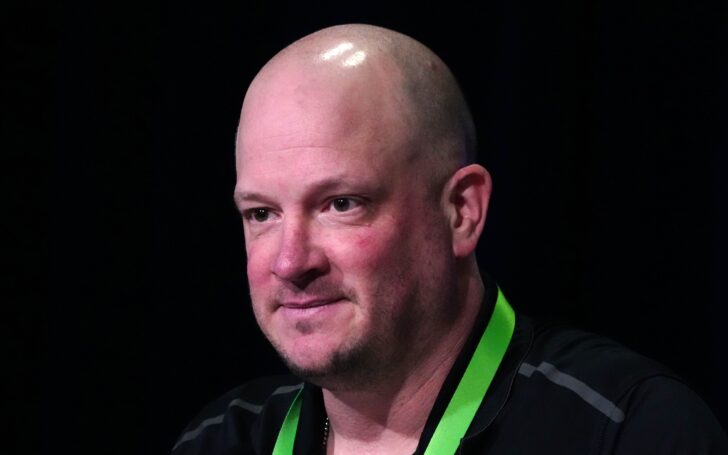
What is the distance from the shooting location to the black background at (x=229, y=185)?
2.38 m

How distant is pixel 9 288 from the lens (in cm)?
249

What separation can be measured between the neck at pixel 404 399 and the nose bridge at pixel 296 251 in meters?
0.23

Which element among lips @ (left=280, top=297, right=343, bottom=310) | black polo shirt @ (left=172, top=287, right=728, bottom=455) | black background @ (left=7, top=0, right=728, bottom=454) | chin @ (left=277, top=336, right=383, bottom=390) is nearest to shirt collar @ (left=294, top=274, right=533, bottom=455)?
black polo shirt @ (left=172, top=287, right=728, bottom=455)

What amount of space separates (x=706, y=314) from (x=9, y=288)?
4.51 ft

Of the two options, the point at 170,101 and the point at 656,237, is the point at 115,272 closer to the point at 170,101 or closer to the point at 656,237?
the point at 170,101

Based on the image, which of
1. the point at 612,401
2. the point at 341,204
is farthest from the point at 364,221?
the point at 612,401

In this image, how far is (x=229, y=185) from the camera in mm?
2615

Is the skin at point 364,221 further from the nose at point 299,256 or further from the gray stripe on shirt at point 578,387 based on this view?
the gray stripe on shirt at point 578,387

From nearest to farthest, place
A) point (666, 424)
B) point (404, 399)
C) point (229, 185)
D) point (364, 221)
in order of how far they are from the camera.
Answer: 1. point (666, 424)
2. point (364, 221)
3. point (404, 399)
4. point (229, 185)

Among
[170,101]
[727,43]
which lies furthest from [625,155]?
[170,101]

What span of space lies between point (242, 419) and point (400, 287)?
21.4 inches

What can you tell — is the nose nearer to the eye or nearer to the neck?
the eye

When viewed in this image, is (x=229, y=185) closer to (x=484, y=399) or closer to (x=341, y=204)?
(x=341, y=204)

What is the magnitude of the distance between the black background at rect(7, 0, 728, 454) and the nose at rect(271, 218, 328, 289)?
78 cm
